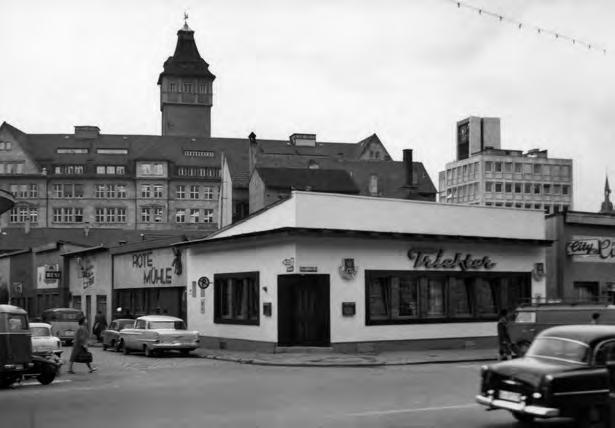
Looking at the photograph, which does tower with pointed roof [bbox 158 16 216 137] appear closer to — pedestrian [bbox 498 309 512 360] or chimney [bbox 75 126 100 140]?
chimney [bbox 75 126 100 140]

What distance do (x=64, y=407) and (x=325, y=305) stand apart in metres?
15.3

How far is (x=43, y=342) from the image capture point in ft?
89.2

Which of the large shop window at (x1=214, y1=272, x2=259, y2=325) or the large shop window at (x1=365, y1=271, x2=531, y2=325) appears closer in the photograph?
the large shop window at (x1=365, y1=271, x2=531, y2=325)

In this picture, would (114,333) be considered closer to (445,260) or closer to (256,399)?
(445,260)

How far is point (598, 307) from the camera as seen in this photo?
24094mm

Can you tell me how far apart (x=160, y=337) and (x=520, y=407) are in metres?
20.7

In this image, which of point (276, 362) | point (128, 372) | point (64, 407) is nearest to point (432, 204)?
point (276, 362)

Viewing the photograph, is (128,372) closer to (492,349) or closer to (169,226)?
(492,349)

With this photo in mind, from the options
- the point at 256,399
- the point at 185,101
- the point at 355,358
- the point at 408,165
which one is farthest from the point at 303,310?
the point at 185,101

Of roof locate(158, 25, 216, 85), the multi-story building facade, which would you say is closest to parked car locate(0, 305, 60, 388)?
roof locate(158, 25, 216, 85)

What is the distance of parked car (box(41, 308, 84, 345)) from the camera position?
4350 centimetres

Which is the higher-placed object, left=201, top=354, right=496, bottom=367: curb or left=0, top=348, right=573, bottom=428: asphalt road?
left=0, top=348, right=573, bottom=428: asphalt road

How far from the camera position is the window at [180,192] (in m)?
130

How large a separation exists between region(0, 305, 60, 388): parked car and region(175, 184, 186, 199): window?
109 meters
